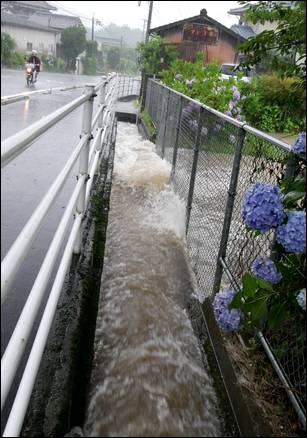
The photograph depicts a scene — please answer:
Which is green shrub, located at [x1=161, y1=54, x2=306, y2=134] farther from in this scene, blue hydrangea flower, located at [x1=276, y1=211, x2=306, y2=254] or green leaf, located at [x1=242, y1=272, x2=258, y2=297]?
blue hydrangea flower, located at [x1=276, y1=211, x2=306, y2=254]

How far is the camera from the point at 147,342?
3.26m

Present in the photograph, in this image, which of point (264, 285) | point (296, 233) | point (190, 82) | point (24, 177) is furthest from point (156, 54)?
point (296, 233)

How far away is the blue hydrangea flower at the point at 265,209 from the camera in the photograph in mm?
2150

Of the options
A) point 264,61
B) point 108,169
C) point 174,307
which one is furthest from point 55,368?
point 108,169

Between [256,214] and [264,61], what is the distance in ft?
4.01

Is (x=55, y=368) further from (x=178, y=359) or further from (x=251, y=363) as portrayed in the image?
(x=251, y=363)

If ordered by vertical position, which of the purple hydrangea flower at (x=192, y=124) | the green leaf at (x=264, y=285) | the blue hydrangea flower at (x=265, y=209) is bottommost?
the green leaf at (x=264, y=285)

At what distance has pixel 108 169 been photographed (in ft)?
23.0

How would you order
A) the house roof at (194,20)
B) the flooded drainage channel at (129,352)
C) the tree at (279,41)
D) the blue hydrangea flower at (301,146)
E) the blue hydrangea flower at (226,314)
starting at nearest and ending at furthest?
the blue hydrangea flower at (301,146) → the flooded drainage channel at (129,352) → the tree at (279,41) → the blue hydrangea flower at (226,314) → the house roof at (194,20)

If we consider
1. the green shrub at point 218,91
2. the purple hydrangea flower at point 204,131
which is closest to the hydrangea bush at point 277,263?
the purple hydrangea flower at point 204,131

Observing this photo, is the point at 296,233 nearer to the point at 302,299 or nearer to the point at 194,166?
the point at 302,299

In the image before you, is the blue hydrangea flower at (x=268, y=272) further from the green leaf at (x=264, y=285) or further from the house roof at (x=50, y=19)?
the house roof at (x=50, y=19)

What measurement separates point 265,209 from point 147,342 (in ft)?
4.94

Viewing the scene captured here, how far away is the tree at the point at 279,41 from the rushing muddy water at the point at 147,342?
1.84 meters
